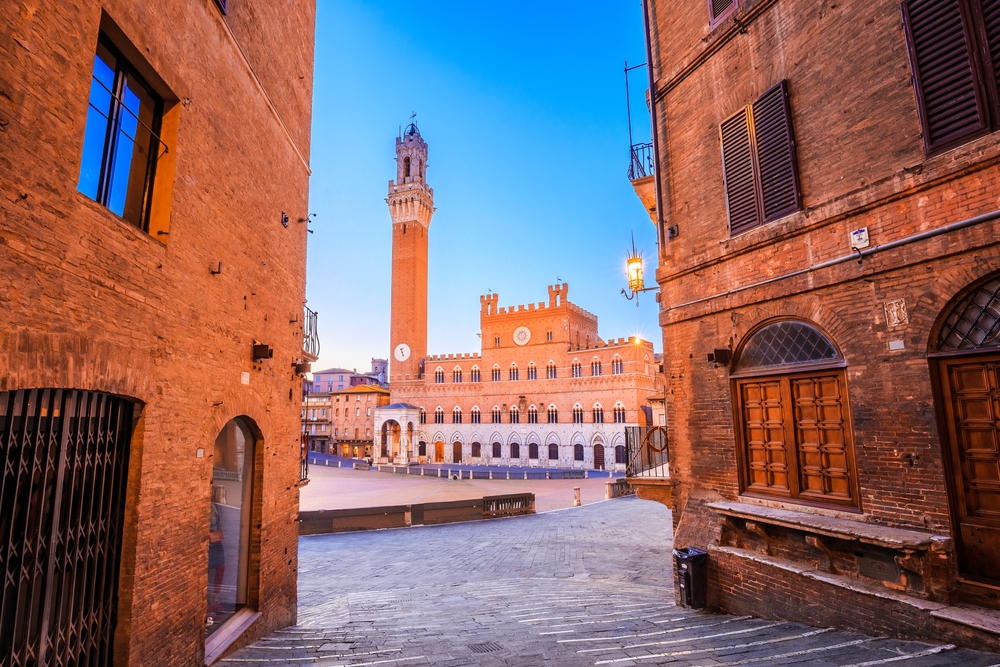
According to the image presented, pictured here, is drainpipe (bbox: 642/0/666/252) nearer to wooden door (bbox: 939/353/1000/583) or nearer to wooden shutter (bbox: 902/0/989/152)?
wooden shutter (bbox: 902/0/989/152)

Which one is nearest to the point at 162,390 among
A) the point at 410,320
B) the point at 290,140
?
the point at 290,140

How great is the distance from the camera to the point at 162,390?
4766mm

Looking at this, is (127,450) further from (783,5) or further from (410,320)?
(410,320)

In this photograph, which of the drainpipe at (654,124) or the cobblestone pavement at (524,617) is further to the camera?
the drainpipe at (654,124)

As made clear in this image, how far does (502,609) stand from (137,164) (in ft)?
23.4

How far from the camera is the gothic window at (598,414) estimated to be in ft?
152

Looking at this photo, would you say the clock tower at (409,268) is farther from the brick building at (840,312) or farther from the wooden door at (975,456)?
the wooden door at (975,456)

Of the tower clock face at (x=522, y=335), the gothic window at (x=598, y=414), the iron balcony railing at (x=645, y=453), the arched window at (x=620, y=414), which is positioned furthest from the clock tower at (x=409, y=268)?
the iron balcony railing at (x=645, y=453)

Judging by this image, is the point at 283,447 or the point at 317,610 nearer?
the point at 283,447

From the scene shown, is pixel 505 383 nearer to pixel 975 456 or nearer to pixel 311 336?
pixel 311 336

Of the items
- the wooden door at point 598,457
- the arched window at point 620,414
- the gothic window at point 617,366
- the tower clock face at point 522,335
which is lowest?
the wooden door at point 598,457

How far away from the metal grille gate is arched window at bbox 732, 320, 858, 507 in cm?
746

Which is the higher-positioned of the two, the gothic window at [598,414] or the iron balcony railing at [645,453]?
the gothic window at [598,414]

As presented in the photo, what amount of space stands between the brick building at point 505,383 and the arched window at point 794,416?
3740 cm
